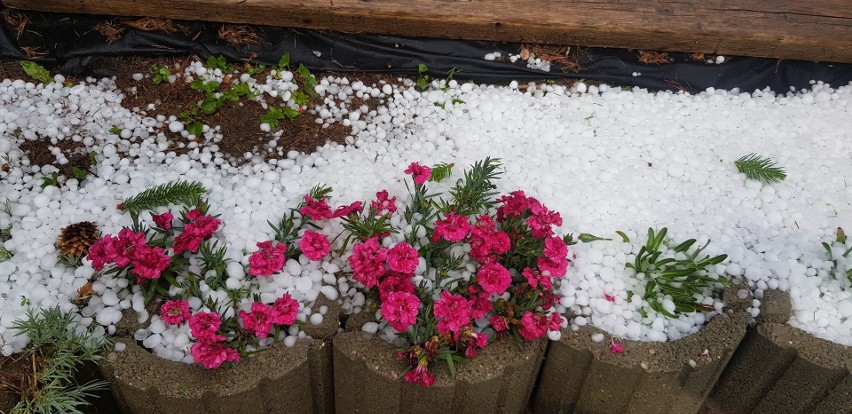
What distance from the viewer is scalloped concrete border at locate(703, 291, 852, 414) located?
6.89 feet

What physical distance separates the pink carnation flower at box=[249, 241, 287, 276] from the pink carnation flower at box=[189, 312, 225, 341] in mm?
195

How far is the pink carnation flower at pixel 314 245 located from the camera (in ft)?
6.77

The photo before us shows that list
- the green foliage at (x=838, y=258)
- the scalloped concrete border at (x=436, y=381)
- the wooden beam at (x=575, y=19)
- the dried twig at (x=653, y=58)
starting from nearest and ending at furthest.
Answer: the scalloped concrete border at (x=436, y=381)
the green foliage at (x=838, y=258)
the wooden beam at (x=575, y=19)
the dried twig at (x=653, y=58)

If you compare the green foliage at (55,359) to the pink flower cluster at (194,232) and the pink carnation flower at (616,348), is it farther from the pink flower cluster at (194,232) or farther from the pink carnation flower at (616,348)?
the pink carnation flower at (616,348)

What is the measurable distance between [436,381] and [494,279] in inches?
14.6

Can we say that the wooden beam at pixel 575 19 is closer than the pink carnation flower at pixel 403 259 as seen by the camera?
No

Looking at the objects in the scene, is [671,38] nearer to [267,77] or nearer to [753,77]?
[753,77]

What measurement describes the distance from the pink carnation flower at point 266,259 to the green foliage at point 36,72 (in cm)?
141

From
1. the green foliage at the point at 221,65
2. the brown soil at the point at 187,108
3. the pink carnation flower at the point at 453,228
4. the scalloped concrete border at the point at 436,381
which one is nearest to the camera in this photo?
the scalloped concrete border at the point at 436,381

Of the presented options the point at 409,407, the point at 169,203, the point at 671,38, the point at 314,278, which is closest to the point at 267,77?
the point at 169,203

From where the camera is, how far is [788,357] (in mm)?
2148

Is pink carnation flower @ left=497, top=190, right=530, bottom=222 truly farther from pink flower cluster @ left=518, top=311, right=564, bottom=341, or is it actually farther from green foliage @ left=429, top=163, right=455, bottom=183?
pink flower cluster @ left=518, top=311, right=564, bottom=341

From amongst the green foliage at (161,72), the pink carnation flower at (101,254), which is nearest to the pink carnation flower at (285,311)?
the pink carnation flower at (101,254)

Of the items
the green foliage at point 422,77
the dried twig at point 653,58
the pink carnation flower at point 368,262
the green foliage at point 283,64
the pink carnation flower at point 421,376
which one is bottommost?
the pink carnation flower at point 421,376
